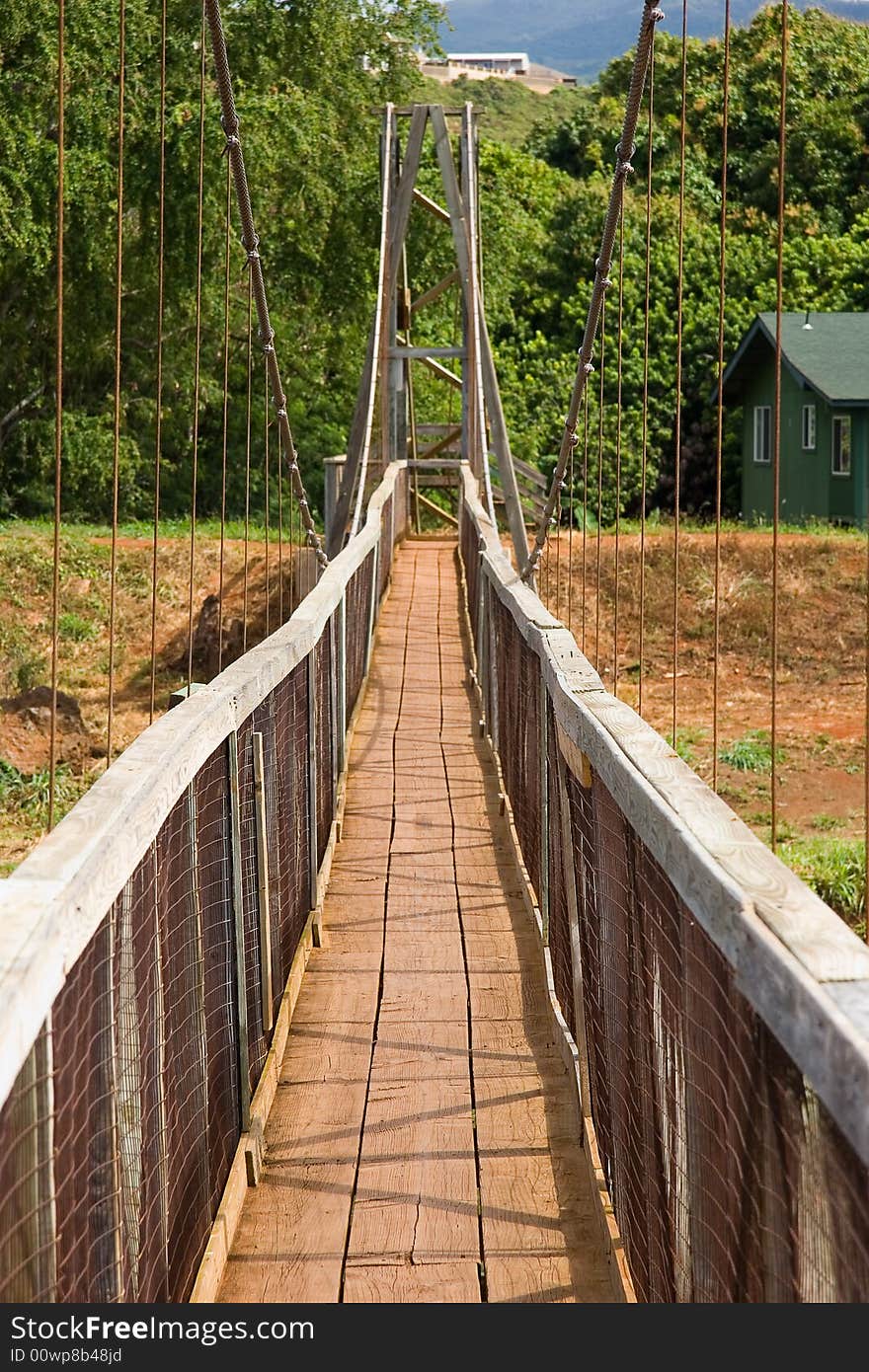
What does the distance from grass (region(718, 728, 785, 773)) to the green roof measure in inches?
298

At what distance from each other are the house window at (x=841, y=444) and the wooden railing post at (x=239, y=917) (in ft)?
61.7

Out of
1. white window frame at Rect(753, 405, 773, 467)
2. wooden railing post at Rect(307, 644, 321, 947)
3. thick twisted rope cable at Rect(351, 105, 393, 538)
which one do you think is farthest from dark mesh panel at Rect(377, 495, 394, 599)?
white window frame at Rect(753, 405, 773, 467)

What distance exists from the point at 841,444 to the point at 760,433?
7.73 ft

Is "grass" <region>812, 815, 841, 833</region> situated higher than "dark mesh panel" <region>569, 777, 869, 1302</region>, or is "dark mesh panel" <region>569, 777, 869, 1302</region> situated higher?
"dark mesh panel" <region>569, 777, 869, 1302</region>

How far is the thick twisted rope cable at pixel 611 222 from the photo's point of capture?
571 centimetres

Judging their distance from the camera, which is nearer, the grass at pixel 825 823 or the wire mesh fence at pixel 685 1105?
the wire mesh fence at pixel 685 1105

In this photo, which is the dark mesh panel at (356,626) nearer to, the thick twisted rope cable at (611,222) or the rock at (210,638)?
the thick twisted rope cable at (611,222)

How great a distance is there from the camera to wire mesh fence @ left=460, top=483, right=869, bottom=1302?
4.53ft

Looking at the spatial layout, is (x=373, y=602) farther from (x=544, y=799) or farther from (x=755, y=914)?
(x=755, y=914)

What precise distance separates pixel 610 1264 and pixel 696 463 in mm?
22942

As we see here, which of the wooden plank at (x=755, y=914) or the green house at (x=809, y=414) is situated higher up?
the green house at (x=809, y=414)

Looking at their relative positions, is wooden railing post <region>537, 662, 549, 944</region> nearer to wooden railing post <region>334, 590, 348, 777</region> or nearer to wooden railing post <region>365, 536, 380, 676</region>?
wooden railing post <region>334, 590, 348, 777</region>

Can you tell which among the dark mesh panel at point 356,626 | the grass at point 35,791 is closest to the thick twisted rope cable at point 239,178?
the dark mesh panel at point 356,626

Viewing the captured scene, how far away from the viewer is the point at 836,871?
33.1 ft
